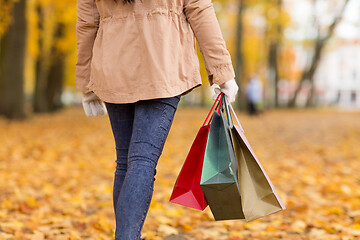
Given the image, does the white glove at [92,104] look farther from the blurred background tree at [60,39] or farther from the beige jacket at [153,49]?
the blurred background tree at [60,39]

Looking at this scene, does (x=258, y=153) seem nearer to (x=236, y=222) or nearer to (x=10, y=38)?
(x=236, y=222)

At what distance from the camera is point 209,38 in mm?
2205

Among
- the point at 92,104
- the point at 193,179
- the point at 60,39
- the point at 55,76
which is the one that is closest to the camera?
the point at 193,179

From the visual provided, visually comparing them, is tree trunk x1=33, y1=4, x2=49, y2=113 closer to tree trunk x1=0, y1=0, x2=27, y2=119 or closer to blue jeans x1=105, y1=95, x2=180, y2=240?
tree trunk x1=0, y1=0, x2=27, y2=119

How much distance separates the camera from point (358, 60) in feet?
273

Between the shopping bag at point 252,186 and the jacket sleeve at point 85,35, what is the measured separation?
80cm

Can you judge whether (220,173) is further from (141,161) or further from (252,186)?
(141,161)

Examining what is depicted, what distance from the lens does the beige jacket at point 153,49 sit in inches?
81.6

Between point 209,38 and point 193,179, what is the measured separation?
71cm

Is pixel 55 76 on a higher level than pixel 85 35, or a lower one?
lower

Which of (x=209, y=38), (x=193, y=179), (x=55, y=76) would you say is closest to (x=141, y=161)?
(x=193, y=179)

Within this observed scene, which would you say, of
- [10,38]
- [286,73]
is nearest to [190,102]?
[286,73]

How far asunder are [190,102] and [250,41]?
15073 mm

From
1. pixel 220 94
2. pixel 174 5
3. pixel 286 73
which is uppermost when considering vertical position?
pixel 174 5
